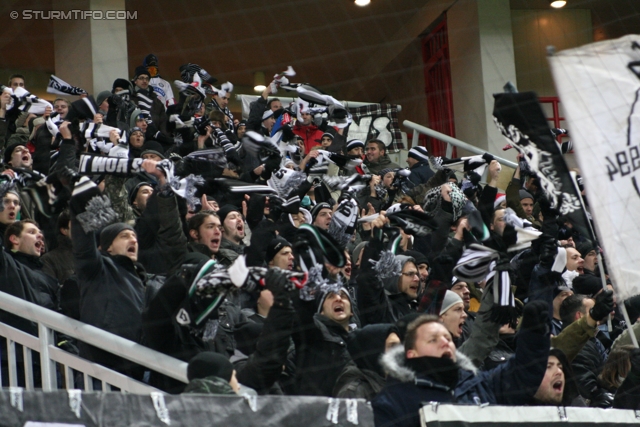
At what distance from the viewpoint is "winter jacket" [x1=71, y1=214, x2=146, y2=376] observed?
173 inches

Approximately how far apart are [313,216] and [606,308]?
2.51 meters

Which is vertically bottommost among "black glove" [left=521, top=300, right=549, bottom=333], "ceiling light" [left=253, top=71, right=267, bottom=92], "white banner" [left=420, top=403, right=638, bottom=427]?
"white banner" [left=420, top=403, right=638, bottom=427]

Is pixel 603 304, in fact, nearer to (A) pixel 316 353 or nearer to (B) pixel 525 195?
(A) pixel 316 353

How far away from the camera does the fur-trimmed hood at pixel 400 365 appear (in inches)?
154

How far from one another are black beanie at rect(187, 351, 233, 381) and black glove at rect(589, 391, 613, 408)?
7.69 feet

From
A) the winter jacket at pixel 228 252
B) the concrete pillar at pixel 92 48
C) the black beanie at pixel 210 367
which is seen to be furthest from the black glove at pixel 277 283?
the concrete pillar at pixel 92 48

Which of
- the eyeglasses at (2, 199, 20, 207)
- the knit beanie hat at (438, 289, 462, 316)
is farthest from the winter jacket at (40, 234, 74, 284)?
the knit beanie hat at (438, 289, 462, 316)

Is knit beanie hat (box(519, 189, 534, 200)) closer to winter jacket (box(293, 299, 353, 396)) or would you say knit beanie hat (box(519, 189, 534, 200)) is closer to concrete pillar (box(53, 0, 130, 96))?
winter jacket (box(293, 299, 353, 396))

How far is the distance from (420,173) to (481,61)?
4.04 metres

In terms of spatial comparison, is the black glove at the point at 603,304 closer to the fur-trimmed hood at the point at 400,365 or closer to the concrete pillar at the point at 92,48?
the fur-trimmed hood at the point at 400,365

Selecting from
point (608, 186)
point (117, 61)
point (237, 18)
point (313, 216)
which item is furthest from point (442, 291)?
point (237, 18)

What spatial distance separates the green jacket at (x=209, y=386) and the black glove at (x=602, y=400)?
240cm

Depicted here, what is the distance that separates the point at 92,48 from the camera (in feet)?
38.2

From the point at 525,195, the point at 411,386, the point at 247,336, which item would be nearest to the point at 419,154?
the point at 525,195
